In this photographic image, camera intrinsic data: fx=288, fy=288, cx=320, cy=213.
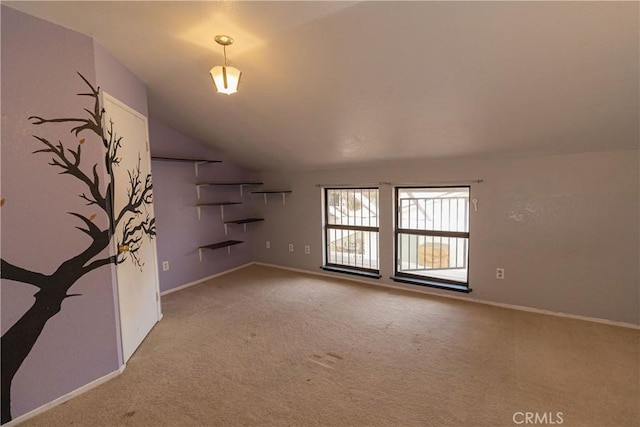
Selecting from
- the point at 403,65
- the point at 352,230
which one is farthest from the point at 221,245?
the point at 403,65

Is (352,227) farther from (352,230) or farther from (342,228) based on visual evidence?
(342,228)

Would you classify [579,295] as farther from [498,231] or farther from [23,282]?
[23,282]

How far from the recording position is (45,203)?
1808 millimetres

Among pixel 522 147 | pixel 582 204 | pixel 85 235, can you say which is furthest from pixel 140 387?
pixel 582 204

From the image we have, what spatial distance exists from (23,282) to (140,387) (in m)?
1.00

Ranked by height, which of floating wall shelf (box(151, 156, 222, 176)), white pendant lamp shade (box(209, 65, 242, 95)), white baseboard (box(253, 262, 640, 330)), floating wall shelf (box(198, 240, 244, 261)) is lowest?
white baseboard (box(253, 262, 640, 330))

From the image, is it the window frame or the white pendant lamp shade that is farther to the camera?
the window frame

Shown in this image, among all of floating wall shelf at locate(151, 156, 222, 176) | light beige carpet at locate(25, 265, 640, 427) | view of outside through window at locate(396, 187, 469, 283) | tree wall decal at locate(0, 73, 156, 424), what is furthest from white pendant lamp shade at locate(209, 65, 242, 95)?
view of outside through window at locate(396, 187, 469, 283)

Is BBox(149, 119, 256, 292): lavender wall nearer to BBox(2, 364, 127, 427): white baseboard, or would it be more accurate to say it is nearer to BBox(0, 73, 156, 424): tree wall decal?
BBox(0, 73, 156, 424): tree wall decal

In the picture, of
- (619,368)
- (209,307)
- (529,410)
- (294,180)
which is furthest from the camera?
(294,180)

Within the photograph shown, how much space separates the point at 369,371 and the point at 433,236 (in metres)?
2.09

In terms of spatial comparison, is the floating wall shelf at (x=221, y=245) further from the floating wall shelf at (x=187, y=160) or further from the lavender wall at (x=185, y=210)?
the floating wall shelf at (x=187, y=160)

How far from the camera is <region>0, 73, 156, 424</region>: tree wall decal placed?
5.60 feet

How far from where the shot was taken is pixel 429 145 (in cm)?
305
